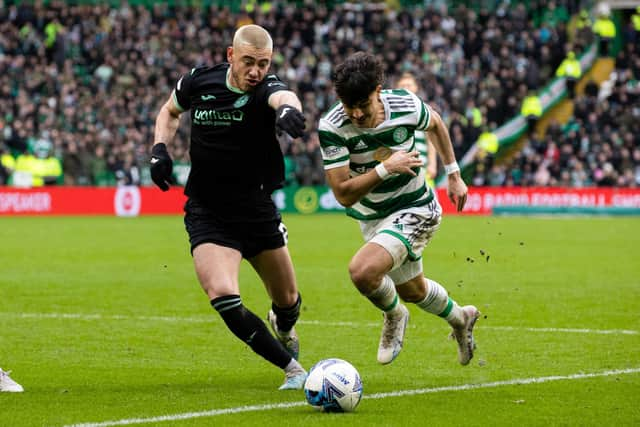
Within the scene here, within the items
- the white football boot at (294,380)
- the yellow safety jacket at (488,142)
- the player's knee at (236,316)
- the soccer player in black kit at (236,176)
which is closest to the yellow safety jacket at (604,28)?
the yellow safety jacket at (488,142)

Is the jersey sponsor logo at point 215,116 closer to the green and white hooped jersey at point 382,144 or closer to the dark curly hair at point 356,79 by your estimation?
the green and white hooped jersey at point 382,144

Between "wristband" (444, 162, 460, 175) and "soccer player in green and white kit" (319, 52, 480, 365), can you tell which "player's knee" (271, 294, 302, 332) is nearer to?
"soccer player in green and white kit" (319, 52, 480, 365)

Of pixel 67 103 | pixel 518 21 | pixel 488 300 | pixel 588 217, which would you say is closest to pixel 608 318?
pixel 488 300

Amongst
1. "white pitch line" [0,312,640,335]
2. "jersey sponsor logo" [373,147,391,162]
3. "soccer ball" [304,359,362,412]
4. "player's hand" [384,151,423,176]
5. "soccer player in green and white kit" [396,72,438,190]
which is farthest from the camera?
"soccer player in green and white kit" [396,72,438,190]

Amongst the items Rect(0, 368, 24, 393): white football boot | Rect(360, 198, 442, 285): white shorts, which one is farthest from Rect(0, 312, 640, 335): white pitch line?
Rect(0, 368, 24, 393): white football boot

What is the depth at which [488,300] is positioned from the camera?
13.7 meters

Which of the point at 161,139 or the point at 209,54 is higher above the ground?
the point at 161,139

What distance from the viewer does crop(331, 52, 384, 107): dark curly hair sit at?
7805 mm

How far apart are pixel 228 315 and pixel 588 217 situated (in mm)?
26943

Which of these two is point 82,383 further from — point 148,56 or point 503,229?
point 148,56

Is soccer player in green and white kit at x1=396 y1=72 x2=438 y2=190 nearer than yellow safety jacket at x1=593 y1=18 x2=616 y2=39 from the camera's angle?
Yes

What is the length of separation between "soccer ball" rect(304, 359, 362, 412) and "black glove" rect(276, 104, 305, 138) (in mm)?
1415

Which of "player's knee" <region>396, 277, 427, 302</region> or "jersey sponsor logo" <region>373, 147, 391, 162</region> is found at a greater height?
"jersey sponsor logo" <region>373, 147, 391, 162</region>

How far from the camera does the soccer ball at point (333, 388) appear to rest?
713 centimetres
